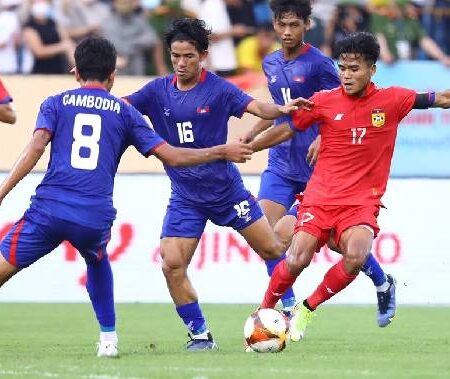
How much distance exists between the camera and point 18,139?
17.2 meters

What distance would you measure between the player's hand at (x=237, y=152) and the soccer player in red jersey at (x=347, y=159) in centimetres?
105

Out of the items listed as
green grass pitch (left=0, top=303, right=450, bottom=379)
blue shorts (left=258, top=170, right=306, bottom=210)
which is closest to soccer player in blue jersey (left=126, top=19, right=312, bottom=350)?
green grass pitch (left=0, top=303, right=450, bottom=379)

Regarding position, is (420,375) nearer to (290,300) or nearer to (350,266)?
(350,266)

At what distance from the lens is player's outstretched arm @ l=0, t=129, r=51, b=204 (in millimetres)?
8000

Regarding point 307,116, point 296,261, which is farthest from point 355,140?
point 296,261

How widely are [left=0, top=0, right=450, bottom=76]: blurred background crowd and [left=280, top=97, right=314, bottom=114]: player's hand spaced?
8.00m

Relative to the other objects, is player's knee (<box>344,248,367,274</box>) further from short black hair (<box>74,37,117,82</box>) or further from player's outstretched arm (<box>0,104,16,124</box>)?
player's outstretched arm (<box>0,104,16,124</box>)

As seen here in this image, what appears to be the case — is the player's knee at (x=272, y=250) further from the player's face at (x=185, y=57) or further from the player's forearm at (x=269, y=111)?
the player's face at (x=185, y=57)

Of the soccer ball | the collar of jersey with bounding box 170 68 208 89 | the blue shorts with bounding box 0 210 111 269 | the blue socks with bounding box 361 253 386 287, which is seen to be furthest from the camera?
the blue socks with bounding box 361 253 386 287

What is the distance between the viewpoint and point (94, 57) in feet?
27.5

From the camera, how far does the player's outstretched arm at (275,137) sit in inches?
380

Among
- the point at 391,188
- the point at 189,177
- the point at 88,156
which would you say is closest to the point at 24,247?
the point at 88,156

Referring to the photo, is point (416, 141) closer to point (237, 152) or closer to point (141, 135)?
point (237, 152)

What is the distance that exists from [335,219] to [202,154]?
1.28 metres
